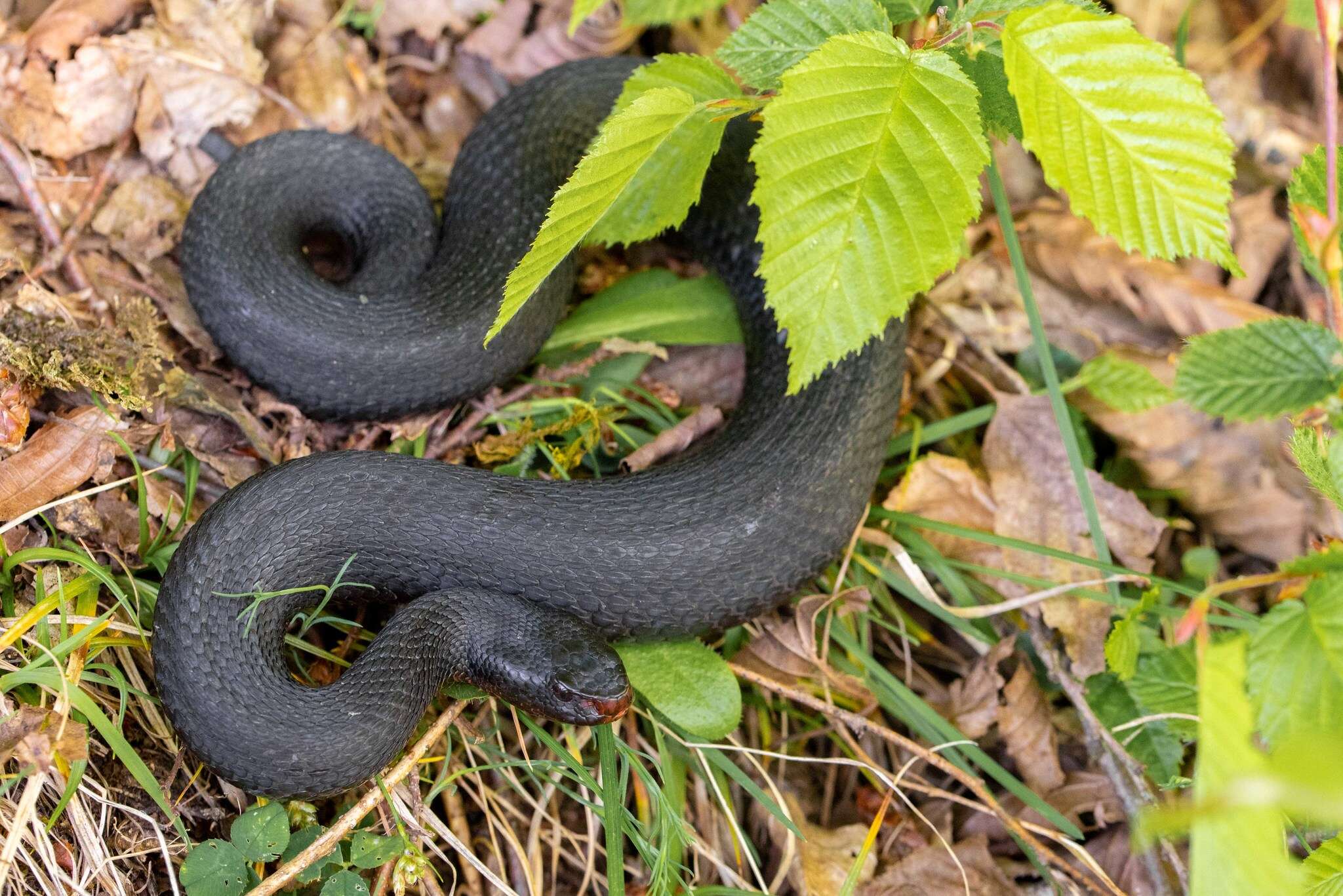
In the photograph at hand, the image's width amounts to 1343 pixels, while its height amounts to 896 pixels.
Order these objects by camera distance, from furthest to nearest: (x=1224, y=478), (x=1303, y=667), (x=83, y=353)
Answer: (x=1224, y=478) < (x=83, y=353) < (x=1303, y=667)

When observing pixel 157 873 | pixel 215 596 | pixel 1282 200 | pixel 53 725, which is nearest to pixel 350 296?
pixel 215 596

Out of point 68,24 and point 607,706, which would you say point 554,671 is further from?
point 68,24

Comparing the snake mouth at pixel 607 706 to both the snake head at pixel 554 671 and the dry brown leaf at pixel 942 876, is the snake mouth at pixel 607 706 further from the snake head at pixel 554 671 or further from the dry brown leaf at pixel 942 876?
the dry brown leaf at pixel 942 876

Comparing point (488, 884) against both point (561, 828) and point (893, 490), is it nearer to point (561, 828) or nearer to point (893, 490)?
point (561, 828)

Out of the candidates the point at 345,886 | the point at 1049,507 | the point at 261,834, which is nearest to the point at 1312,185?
the point at 1049,507

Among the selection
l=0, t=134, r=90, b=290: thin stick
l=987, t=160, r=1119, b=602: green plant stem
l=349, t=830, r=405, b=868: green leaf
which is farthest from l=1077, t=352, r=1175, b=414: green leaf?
l=0, t=134, r=90, b=290: thin stick

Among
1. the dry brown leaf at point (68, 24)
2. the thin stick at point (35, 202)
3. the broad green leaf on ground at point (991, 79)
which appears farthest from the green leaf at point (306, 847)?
the dry brown leaf at point (68, 24)

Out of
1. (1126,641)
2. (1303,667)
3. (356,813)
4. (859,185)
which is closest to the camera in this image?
(1303,667)
